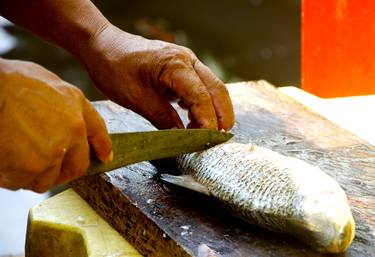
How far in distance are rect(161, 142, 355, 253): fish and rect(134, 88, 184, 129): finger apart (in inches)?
7.4

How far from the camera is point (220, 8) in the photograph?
10000 millimetres

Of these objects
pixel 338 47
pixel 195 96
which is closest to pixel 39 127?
pixel 195 96

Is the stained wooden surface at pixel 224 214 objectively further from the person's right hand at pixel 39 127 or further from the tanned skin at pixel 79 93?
the person's right hand at pixel 39 127

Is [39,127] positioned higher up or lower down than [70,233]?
higher up

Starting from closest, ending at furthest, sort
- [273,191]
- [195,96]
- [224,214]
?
[273,191], [224,214], [195,96]

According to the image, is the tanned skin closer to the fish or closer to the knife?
the knife

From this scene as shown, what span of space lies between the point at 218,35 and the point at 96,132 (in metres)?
7.11

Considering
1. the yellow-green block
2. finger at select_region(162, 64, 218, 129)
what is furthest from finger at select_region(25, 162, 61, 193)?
finger at select_region(162, 64, 218, 129)

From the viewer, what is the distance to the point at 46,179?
6.70ft

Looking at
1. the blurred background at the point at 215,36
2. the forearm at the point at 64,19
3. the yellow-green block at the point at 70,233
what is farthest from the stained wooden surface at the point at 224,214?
the blurred background at the point at 215,36

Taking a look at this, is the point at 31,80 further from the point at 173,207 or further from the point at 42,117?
the point at 173,207

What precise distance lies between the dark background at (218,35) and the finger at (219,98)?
4582mm

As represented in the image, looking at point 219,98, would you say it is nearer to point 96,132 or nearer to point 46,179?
point 96,132

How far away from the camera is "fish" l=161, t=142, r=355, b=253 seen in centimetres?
225
